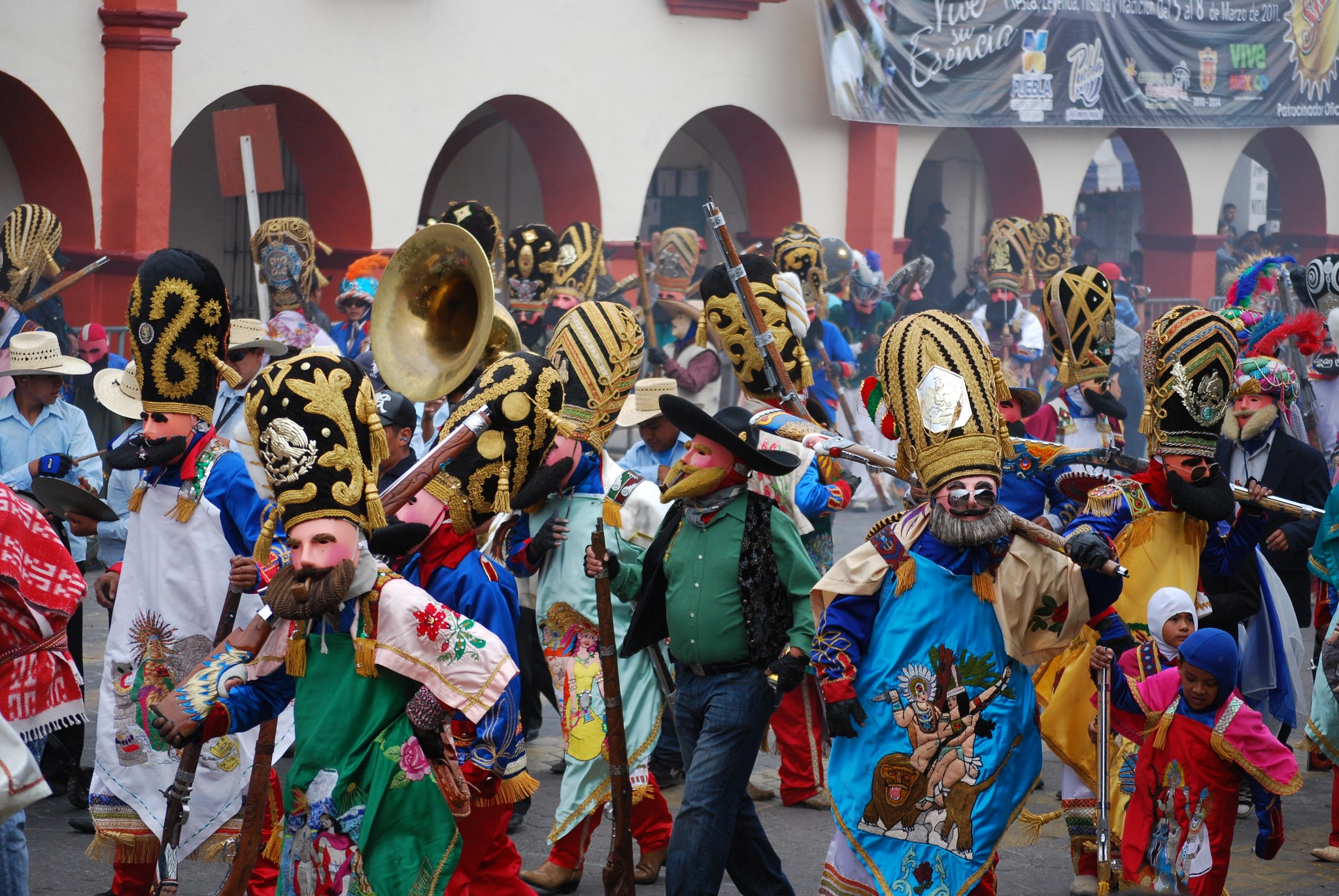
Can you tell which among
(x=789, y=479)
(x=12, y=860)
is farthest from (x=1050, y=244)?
(x=12, y=860)

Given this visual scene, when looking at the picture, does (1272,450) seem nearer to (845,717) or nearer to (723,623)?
(723,623)

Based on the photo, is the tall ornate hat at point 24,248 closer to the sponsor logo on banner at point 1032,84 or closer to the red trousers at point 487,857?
the red trousers at point 487,857

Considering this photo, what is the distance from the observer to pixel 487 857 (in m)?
5.42

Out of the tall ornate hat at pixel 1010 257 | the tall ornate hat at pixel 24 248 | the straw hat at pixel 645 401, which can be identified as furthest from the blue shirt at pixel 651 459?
the tall ornate hat at pixel 1010 257

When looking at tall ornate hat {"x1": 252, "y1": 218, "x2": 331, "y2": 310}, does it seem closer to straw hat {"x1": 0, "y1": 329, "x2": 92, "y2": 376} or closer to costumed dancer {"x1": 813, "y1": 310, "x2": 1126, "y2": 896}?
straw hat {"x1": 0, "y1": 329, "x2": 92, "y2": 376}

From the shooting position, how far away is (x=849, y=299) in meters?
16.8

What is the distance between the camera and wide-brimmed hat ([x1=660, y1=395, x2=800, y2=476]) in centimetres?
563

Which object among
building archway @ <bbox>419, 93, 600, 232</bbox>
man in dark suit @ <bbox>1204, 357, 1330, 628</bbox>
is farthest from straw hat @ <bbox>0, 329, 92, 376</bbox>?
building archway @ <bbox>419, 93, 600, 232</bbox>

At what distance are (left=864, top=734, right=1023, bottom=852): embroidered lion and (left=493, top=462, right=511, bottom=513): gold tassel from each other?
160 centimetres

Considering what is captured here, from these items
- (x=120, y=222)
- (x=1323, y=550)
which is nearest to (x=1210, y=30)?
(x=120, y=222)

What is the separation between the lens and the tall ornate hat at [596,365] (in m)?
6.83

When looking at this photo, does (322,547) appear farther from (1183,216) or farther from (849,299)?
(1183,216)

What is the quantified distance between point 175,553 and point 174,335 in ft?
2.65

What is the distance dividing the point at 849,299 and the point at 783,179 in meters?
4.30
